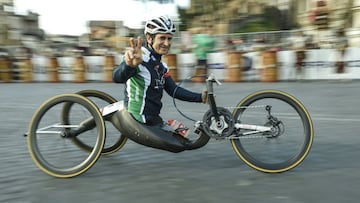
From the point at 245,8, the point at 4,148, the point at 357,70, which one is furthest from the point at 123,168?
the point at 245,8

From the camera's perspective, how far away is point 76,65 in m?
17.2

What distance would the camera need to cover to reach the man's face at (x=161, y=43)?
440 centimetres

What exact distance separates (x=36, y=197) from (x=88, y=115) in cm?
89

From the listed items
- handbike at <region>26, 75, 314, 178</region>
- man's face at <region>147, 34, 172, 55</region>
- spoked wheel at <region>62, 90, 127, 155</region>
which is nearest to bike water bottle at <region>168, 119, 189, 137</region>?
handbike at <region>26, 75, 314, 178</region>

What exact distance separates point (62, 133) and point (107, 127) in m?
0.46

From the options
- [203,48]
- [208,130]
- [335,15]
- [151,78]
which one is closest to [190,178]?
[208,130]

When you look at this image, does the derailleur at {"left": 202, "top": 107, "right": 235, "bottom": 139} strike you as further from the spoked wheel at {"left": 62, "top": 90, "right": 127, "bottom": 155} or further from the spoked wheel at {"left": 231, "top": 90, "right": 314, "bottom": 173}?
the spoked wheel at {"left": 62, "top": 90, "right": 127, "bottom": 155}

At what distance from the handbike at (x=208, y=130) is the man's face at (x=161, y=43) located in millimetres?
498

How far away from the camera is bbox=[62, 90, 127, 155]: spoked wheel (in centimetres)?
475

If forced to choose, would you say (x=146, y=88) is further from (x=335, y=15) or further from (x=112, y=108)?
(x=335, y=15)

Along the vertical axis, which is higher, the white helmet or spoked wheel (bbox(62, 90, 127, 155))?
the white helmet

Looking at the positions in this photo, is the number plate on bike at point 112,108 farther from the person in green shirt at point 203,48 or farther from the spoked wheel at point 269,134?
the person in green shirt at point 203,48

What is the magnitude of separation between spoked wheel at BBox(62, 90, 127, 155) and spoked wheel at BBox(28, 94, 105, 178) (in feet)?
0.16

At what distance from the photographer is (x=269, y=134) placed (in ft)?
14.4
